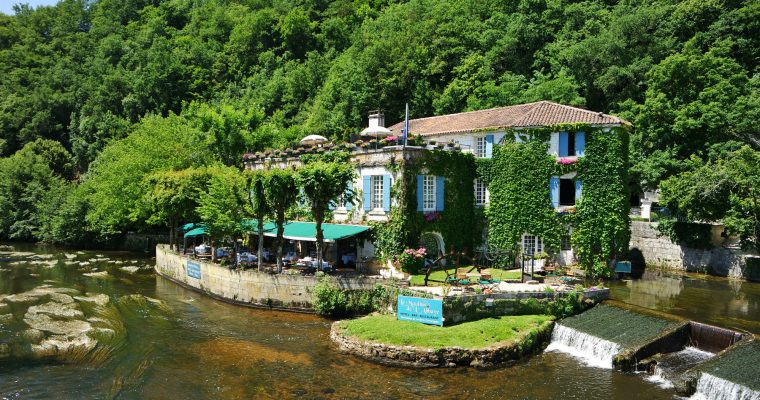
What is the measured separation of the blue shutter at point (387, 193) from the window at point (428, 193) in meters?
2.10

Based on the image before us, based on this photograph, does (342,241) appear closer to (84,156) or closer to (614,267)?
(614,267)

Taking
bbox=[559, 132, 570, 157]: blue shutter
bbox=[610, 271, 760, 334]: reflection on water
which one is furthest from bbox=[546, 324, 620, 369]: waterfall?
bbox=[559, 132, 570, 157]: blue shutter

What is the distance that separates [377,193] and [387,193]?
101cm

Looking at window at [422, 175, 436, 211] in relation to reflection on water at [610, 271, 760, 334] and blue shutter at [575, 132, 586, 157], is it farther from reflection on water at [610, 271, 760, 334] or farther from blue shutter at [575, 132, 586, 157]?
reflection on water at [610, 271, 760, 334]

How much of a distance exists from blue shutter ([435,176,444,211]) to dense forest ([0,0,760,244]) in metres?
16.7

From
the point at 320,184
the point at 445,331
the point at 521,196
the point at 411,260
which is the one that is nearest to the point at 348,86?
the point at 521,196

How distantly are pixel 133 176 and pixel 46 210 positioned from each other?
1802 centimetres

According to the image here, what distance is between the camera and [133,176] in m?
52.3

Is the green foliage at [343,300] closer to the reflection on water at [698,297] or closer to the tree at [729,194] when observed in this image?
Result: the reflection on water at [698,297]

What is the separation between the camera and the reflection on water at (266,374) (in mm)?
19156

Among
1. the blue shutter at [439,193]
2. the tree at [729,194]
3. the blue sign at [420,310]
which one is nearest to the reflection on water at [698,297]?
the tree at [729,194]

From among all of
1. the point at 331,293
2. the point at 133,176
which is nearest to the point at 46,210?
the point at 133,176

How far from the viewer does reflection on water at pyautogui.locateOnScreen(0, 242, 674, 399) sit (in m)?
19.2

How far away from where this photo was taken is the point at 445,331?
77.8 ft
